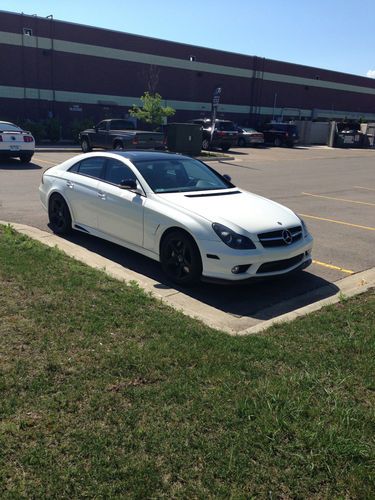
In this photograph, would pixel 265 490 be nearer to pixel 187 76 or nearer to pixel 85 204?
pixel 85 204

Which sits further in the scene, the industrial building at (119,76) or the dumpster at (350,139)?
the dumpster at (350,139)

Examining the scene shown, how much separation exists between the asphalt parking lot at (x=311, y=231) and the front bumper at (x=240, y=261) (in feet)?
0.61

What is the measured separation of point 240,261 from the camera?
4.98 metres

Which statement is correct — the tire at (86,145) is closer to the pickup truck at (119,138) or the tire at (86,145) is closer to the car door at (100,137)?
the pickup truck at (119,138)

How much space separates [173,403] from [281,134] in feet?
123

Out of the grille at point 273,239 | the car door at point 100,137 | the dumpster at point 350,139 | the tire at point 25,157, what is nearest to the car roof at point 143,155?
the grille at point 273,239

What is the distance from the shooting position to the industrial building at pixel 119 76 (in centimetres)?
3391

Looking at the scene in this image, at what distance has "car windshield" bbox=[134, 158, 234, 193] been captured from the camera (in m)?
6.06

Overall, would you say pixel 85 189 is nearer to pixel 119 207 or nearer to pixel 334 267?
pixel 119 207

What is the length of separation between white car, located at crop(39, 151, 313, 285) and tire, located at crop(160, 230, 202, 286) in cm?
1

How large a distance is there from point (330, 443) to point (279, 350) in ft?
3.79

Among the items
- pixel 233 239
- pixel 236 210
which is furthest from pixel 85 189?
pixel 233 239

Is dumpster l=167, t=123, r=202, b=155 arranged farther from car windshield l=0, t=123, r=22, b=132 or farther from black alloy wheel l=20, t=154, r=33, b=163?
car windshield l=0, t=123, r=22, b=132

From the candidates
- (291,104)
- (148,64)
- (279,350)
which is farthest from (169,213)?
(291,104)
